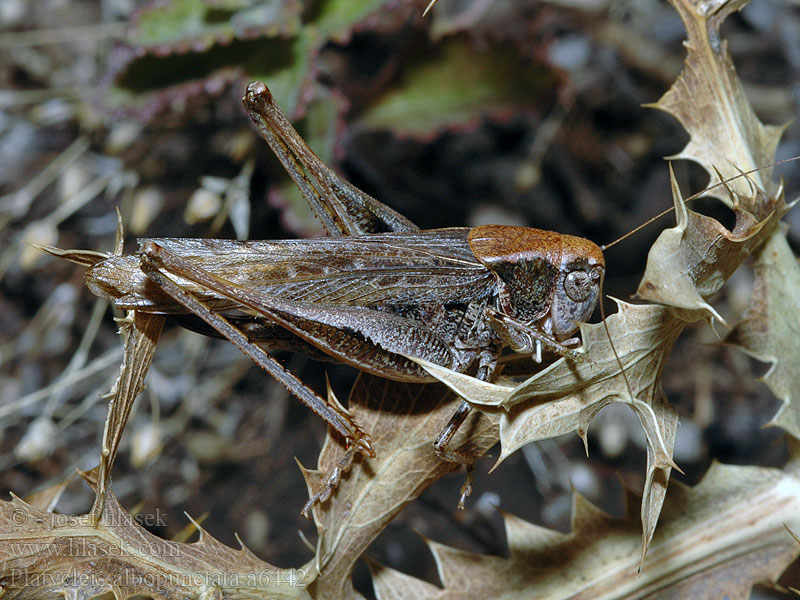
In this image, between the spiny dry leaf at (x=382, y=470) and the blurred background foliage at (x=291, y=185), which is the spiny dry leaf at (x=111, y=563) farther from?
the blurred background foliage at (x=291, y=185)

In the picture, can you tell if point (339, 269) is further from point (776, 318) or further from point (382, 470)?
point (776, 318)

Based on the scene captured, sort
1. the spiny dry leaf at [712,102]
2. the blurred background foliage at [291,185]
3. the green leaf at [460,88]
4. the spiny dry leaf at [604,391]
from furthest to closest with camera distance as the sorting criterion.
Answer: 1. the green leaf at [460,88]
2. the blurred background foliage at [291,185]
3. the spiny dry leaf at [712,102]
4. the spiny dry leaf at [604,391]

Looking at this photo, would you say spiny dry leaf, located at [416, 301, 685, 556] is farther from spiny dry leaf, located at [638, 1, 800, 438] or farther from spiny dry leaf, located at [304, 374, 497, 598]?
spiny dry leaf, located at [638, 1, 800, 438]

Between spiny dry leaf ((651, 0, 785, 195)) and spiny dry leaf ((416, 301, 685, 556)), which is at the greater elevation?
spiny dry leaf ((651, 0, 785, 195))

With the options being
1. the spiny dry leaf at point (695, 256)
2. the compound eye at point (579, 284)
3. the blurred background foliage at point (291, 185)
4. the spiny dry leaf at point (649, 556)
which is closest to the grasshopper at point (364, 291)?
the compound eye at point (579, 284)

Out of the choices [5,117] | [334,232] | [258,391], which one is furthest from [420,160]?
[5,117]

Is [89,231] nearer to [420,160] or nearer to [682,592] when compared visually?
[420,160]

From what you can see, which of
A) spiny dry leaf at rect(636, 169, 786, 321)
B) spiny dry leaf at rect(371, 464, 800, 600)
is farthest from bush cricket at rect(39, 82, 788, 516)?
spiny dry leaf at rect(636, 169, 786, 321)
